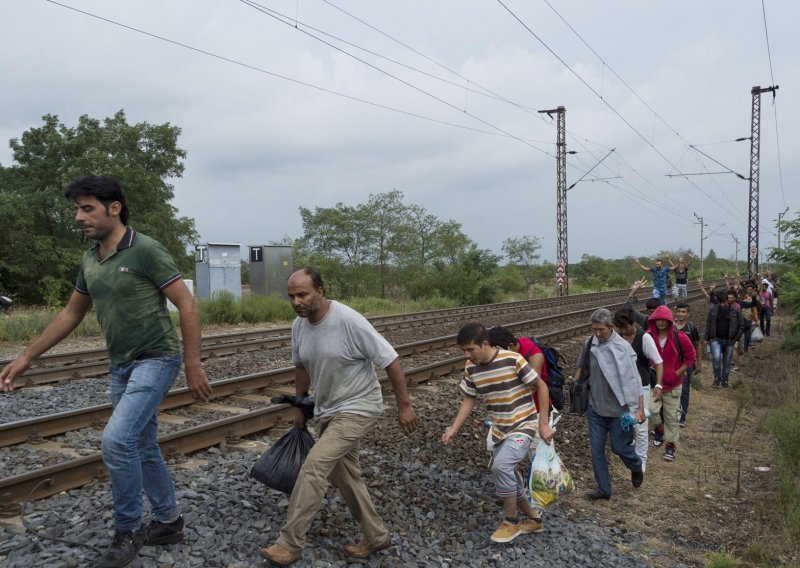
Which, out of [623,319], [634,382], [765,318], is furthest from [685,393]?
[765,318]

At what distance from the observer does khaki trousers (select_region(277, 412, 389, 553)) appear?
3.71m

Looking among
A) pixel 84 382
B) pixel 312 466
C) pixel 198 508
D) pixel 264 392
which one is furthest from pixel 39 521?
pixel 84 382

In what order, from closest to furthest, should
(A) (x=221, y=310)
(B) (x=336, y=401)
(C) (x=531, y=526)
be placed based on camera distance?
(B) (x=336, y=401) < (C) (x=531, y=526) < (A) (x=221, y=310)

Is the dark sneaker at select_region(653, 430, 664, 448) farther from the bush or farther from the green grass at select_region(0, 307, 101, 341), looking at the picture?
the bush

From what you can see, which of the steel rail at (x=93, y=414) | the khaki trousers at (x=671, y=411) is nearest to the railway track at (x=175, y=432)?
the steel rail at (x=93, y=414)

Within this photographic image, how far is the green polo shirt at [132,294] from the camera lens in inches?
139

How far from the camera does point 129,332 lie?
140 inches

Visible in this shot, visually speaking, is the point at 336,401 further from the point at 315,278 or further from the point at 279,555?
the point at 279,555

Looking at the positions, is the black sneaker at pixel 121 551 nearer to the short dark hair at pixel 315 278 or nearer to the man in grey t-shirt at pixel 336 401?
the man in grey t-shirt at pixel 336 401

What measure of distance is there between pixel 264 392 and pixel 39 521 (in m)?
4.54

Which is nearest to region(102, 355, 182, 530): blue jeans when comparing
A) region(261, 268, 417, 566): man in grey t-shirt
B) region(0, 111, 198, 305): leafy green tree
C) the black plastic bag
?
the black plastic bag

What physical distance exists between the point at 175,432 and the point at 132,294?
3.03 meters

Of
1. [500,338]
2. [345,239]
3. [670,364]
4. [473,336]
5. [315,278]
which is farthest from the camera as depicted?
[345,239]

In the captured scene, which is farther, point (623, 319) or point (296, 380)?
point (623, 319)
